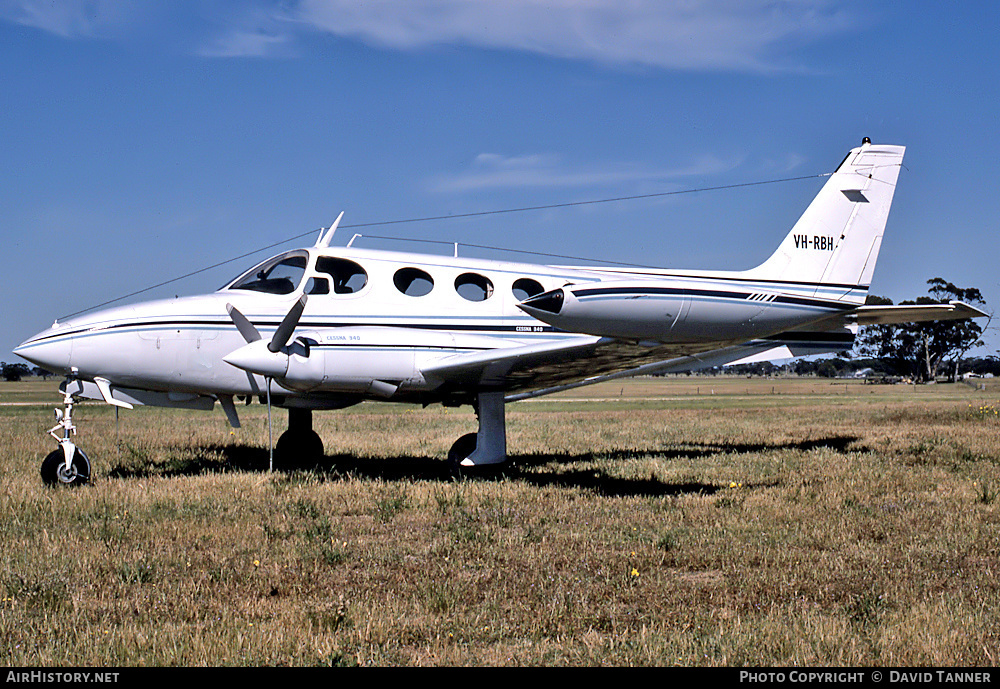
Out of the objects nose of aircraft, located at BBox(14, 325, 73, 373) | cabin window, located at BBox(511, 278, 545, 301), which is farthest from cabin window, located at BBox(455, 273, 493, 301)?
nose of aircraft, located at BBox(14, 325, 73, 373)

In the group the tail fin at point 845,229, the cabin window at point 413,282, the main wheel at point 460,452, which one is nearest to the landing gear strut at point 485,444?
the main wheel at point 460,452

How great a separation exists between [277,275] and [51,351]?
3073 millimetres

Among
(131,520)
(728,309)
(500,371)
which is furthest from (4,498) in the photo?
(728,309)

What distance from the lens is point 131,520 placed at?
8078mm

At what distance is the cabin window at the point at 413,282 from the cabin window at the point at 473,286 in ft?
1.49

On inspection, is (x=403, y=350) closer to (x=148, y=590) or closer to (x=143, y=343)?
(x=143, y=343)

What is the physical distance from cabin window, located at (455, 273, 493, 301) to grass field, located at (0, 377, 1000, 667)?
271 cm

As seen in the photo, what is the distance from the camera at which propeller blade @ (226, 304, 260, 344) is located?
1091 cm

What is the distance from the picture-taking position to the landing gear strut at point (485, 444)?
37.5 feet

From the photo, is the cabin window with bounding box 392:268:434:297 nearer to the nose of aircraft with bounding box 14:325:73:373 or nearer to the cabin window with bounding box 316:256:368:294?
the cabin window with bounding box 316:256:368:294

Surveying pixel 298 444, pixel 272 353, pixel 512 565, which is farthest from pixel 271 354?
pixel 512 565

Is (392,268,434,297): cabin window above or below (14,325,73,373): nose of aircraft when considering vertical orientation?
above

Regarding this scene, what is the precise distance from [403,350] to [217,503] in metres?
3.21

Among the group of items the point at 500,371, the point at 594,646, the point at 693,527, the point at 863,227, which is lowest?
the point at 594,646
